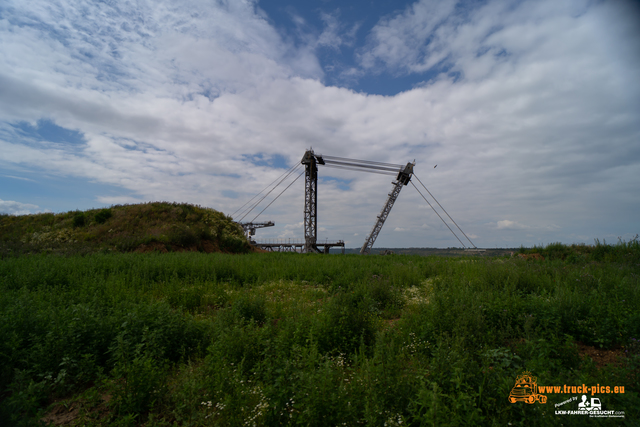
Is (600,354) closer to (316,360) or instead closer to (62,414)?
(316,360)

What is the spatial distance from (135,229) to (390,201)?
2455 centimetres

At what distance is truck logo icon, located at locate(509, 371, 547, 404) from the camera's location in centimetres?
265

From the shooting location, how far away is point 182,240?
1950 cm

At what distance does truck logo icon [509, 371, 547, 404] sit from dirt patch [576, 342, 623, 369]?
5.66 feet

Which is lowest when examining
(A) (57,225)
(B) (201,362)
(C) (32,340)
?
(B) (201,362)

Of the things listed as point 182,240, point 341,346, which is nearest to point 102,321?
point 341,346

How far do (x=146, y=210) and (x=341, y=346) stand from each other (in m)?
22.8

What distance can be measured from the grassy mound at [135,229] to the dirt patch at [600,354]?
1840 centimetres

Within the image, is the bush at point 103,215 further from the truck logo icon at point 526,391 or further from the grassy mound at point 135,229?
the truck logo icon at point 526,391

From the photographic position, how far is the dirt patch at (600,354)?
12.7 feet

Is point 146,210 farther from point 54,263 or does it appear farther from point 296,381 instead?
point 296,381

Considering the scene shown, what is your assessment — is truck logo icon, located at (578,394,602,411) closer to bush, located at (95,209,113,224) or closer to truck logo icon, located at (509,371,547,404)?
truck logo icon, located at (509,371,547,404)
